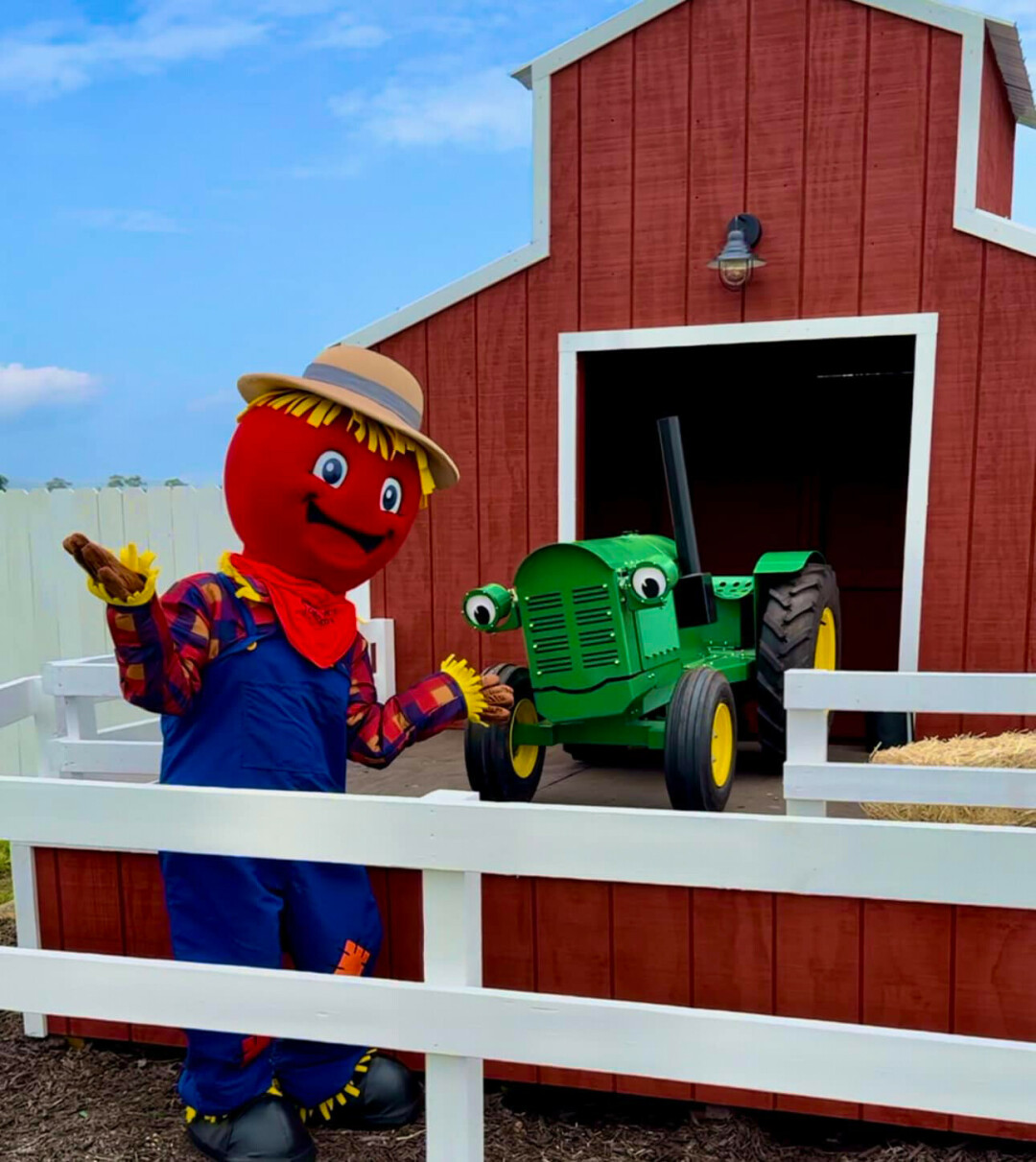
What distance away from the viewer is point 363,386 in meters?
2.73

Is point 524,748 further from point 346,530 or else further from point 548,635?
point 346,530

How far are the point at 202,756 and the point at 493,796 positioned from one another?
4.70 ft

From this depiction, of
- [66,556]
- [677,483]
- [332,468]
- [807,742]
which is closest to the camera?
[332,468]

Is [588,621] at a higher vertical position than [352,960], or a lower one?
higher

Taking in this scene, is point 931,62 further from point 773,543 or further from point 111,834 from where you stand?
point 111,834

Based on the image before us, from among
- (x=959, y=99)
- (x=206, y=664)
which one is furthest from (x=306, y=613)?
(x=959, y=99)

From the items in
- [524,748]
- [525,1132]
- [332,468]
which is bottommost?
Result: [525,1132]

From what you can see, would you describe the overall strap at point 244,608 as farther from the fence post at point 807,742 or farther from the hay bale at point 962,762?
the hay bale at point 962,762

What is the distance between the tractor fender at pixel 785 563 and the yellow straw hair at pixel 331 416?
93.5 inches

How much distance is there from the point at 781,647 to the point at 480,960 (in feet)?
8.33

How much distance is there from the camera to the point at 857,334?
15.4 ft

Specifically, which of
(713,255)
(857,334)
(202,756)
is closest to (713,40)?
(713,255)

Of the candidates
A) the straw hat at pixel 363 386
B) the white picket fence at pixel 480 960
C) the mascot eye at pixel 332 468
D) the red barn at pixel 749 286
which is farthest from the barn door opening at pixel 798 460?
the white picket fence at pixel 480 960

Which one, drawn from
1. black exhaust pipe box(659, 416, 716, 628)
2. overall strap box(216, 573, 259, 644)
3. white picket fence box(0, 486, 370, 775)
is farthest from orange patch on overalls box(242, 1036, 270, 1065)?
white picket fence box(0, 486, 370, 775)
